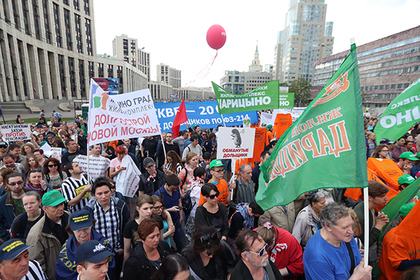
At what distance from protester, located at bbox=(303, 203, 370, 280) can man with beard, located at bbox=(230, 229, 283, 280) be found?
389 mm

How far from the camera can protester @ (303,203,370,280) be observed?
6.84 feet

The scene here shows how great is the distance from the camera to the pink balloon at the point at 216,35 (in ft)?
40.0

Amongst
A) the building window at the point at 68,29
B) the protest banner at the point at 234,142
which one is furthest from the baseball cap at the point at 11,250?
the building window at the point at 68,29

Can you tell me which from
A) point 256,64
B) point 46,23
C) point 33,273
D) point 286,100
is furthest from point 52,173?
point 256,64

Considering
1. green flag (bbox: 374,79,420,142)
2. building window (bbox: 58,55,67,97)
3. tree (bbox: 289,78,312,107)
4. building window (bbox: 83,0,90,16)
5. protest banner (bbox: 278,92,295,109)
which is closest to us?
green flag (bbox: 374,79,420,142)

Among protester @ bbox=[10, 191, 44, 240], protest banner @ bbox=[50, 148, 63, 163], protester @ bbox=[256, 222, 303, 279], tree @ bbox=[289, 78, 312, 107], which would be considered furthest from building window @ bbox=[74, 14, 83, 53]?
protester @ bbox=[256, 222, 303, 279]

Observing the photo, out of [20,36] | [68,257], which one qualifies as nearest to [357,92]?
[68,257]

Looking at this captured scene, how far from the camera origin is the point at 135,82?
101000mm

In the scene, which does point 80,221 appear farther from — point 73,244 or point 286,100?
point 286,100

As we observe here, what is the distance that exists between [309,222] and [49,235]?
3.29m

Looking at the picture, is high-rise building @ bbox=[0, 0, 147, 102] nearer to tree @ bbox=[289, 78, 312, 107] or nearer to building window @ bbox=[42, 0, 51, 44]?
building window @ bbox=[42, 0, 51, 44]

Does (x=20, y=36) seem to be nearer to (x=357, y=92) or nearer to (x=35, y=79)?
(x=35, y=79)

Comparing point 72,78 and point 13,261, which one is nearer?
point 13,261

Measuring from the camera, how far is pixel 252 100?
22.8ft
